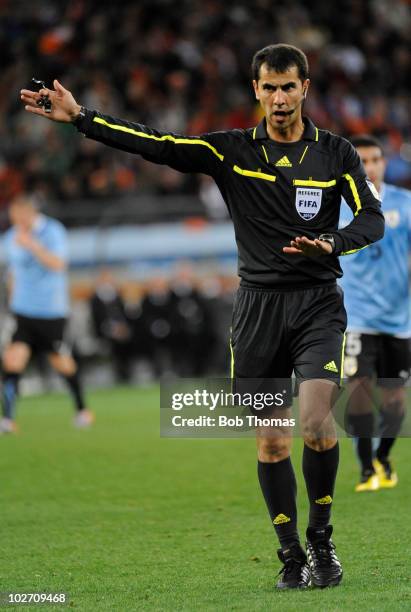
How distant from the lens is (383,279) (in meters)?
8.97

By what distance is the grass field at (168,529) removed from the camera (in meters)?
5.69

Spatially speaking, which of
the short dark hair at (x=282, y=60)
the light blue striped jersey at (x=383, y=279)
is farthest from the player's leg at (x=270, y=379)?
the light blue striped jersey at (x=383, y=279)

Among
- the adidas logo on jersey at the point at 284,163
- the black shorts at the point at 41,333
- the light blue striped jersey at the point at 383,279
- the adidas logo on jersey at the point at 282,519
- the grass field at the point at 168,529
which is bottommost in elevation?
the grass field at the point at 168,529

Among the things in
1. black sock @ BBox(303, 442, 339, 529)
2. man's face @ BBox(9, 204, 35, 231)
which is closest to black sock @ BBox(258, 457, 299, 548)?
black sock @ BBox(303, 442, 339, 529)

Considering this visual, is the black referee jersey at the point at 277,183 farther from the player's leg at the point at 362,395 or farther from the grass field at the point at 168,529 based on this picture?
the player's leg at the point at 362,395

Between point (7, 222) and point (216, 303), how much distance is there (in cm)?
354

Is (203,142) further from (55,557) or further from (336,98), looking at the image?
(336,98)

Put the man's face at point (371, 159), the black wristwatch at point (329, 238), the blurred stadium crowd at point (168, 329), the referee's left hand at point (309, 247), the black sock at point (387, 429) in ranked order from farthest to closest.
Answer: the blurred stadium crowd at point (168, 329)
the black sock at point (387, 429)
the man's face at point (371, 159)
the black wristwatch at point (329, 238)
the referee's left hand at point (309, 247)

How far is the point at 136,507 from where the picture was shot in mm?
8578

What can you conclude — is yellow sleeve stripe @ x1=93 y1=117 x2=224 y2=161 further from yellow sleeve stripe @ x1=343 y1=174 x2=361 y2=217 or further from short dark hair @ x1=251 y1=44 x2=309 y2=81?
yellow sleeve stripe @ x1=343 y1=174 x2=361 y2=217

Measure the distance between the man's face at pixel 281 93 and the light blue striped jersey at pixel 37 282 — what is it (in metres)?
8.06

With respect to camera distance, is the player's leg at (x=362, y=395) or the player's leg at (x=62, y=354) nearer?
the player's leg at (x=362, y=395)

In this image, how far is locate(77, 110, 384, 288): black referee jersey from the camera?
5.86 m

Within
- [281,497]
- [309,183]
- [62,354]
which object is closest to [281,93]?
[309,183]
